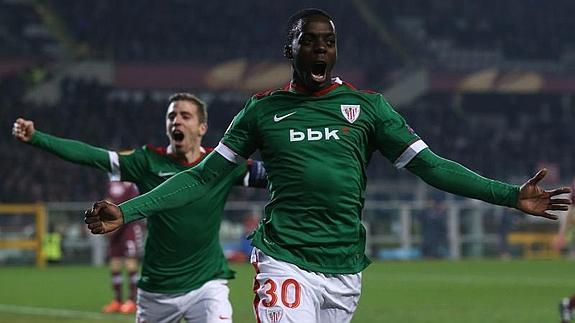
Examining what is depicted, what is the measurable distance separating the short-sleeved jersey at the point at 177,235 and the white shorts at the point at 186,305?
0.05 metres

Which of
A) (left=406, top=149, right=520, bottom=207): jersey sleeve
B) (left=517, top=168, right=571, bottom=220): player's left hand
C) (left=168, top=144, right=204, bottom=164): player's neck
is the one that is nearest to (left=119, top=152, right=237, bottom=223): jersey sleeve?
(left=406, top=149, right=520, bottom=207): jersey sleeve

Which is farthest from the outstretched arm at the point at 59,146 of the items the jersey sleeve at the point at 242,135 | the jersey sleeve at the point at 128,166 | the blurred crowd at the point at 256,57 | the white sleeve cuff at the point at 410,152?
the blurred crowd at the point at 256,57

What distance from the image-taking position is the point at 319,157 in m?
5.77

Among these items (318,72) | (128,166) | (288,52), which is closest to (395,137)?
(318,72)

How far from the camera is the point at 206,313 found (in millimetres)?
8078

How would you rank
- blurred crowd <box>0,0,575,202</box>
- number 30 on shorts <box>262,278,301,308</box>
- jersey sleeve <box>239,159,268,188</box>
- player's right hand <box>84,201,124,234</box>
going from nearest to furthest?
1. player's right hand <box>84,201,124,234</box>
2. number 30 on shorts <box>262,278,301,308</box>
3. jersey sleeve <box>239,159,268,188</box>
4. blurred crowd <box>0,0,575,202</box>

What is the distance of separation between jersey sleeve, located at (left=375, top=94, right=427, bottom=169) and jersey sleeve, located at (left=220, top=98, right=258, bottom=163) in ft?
1.86

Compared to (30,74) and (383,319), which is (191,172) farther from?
(30,74)

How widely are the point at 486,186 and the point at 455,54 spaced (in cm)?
4611

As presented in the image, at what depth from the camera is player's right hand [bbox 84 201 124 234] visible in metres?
5.39

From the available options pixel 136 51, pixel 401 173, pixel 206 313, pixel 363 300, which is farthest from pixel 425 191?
pixel 206 313

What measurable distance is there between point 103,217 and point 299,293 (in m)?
0.93

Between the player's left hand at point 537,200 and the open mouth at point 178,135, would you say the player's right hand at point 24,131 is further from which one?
the player's left hand at point 537,200

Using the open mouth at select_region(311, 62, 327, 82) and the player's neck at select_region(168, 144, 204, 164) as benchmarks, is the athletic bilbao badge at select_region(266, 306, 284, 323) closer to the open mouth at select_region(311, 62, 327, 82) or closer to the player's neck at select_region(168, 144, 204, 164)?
the open mouth at select_region(311, 62, 327, 82)
